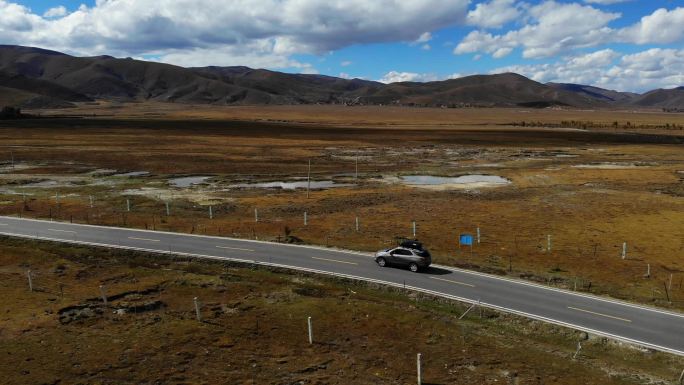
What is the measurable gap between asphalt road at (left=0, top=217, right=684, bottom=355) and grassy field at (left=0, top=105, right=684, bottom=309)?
2.53m

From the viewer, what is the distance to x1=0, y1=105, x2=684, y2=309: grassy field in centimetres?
4022

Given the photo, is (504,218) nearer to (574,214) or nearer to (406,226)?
(574,214)

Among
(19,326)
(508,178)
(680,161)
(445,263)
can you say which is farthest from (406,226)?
(680,161)

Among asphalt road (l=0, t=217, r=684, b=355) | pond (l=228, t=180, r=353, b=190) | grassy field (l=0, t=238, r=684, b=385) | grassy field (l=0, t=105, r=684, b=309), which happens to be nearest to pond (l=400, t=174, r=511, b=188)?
grassy field (l=0, t=105, r=684, b=309)

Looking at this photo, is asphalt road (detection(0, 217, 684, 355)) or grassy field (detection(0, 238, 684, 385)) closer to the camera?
grassy field (detection(0, 238, 684, 385))

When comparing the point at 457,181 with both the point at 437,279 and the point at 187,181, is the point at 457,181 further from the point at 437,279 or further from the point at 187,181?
the point at 437,279

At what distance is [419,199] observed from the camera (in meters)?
63.4

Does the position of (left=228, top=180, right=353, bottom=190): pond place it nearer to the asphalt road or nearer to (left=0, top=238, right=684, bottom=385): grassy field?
the asphalt road

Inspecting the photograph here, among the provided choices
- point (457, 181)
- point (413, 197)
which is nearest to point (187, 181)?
point (413, 197)

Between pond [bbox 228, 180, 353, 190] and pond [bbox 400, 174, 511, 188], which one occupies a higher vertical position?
pond [bbox 228, 180, 353, 190]

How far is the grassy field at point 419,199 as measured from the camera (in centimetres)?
4022

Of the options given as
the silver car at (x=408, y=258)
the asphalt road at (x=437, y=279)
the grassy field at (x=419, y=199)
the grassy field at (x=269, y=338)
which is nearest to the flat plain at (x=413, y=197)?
the grassy field at (x=419, y=199)

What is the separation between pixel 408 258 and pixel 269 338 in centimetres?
1364

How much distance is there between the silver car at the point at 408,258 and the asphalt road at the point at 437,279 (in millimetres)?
588
